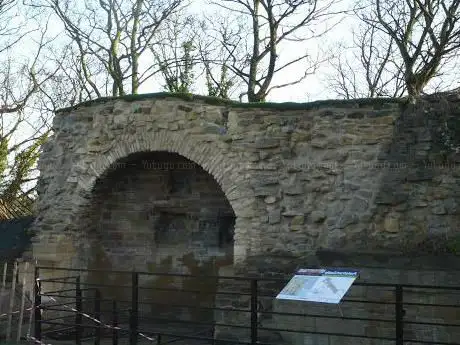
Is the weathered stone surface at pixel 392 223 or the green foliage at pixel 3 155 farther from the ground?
the green foliage at pixel 3 155

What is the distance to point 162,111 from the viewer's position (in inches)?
385

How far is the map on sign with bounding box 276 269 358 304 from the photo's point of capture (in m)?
5.72

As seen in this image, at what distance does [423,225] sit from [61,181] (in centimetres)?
590

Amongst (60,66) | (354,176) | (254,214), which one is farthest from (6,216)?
(60,66)

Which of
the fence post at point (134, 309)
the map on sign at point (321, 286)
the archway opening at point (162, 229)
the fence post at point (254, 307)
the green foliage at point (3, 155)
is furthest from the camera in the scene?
the green foliage at point (3, 155)

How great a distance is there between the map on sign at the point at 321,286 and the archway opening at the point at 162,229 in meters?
4.65

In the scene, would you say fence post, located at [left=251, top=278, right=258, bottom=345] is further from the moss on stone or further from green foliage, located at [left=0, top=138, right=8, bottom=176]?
green foliage, located at [left=0, top=138, right=8, bottom=176]

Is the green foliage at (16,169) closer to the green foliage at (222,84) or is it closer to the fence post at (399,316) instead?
the green foliage at (222,84)

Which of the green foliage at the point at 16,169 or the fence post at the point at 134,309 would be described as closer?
the fence post at the point at 134,309

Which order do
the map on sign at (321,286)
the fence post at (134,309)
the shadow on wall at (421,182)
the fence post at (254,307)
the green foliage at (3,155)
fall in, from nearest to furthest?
the map on sign at (321,286) → the fence post at (254,307) → the fence post at (134,309) → the shadow on wall at (421,182) → the green foliage at (3,155)

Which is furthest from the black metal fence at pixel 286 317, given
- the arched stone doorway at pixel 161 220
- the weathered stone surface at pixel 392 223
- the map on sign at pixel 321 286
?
the arched stone doorway at pixel 161 220

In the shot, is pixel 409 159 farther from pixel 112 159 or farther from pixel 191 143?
pixel 112 159

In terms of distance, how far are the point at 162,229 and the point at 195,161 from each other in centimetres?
235

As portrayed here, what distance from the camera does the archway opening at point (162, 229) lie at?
1083 cm
